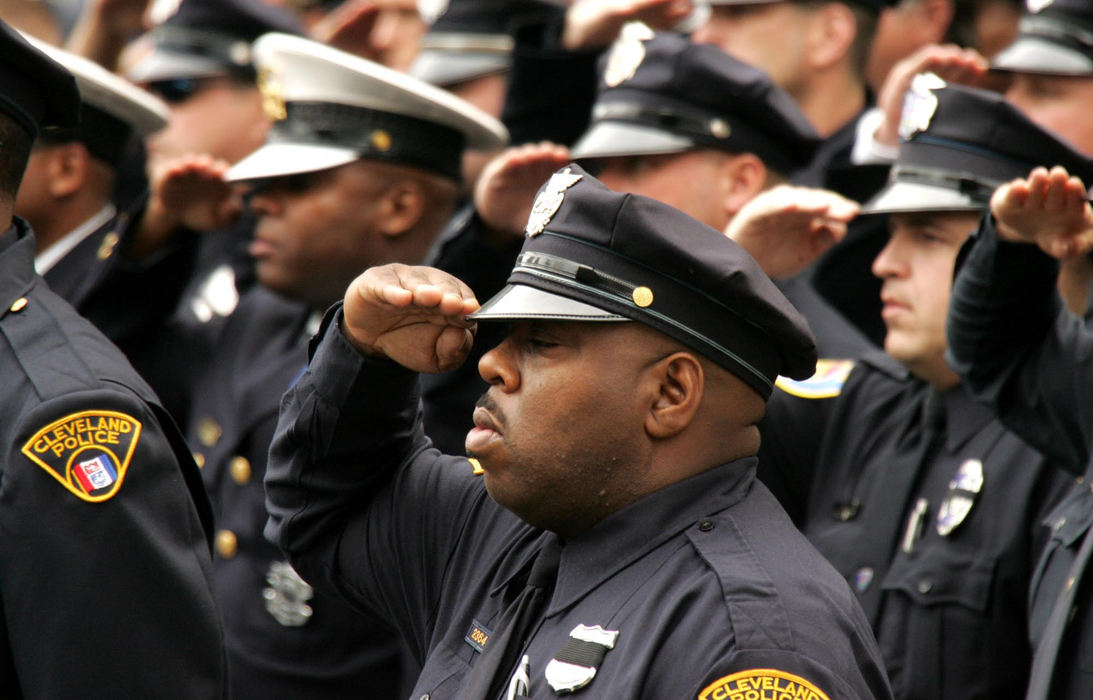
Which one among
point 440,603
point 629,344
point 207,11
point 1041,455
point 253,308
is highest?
point 629,344

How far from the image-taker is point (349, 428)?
328cm

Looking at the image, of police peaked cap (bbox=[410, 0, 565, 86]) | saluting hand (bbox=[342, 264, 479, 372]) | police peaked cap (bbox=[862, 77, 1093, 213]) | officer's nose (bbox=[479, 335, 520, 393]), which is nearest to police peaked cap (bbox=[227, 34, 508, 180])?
police peaked cap (bbox=[410, 0, 565, 86])

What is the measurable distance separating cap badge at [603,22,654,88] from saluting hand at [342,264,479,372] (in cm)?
228

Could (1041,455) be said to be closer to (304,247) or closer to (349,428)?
(349,428)

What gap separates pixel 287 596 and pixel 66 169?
165 cm

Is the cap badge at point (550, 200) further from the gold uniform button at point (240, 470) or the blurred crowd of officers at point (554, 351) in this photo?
the gold uniform button at point (240, 470)

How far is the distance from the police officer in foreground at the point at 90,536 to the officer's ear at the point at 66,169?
1.81 meters

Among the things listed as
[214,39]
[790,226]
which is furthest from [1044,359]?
[214,39]

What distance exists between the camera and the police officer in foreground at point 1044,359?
337 cm

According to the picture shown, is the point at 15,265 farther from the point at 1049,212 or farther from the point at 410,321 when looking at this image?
the point at 1049,212

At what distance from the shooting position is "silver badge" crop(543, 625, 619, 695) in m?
2.55

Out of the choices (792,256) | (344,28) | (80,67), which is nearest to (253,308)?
(80,67)

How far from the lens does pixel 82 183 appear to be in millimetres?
5188

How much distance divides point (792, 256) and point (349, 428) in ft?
5.61
